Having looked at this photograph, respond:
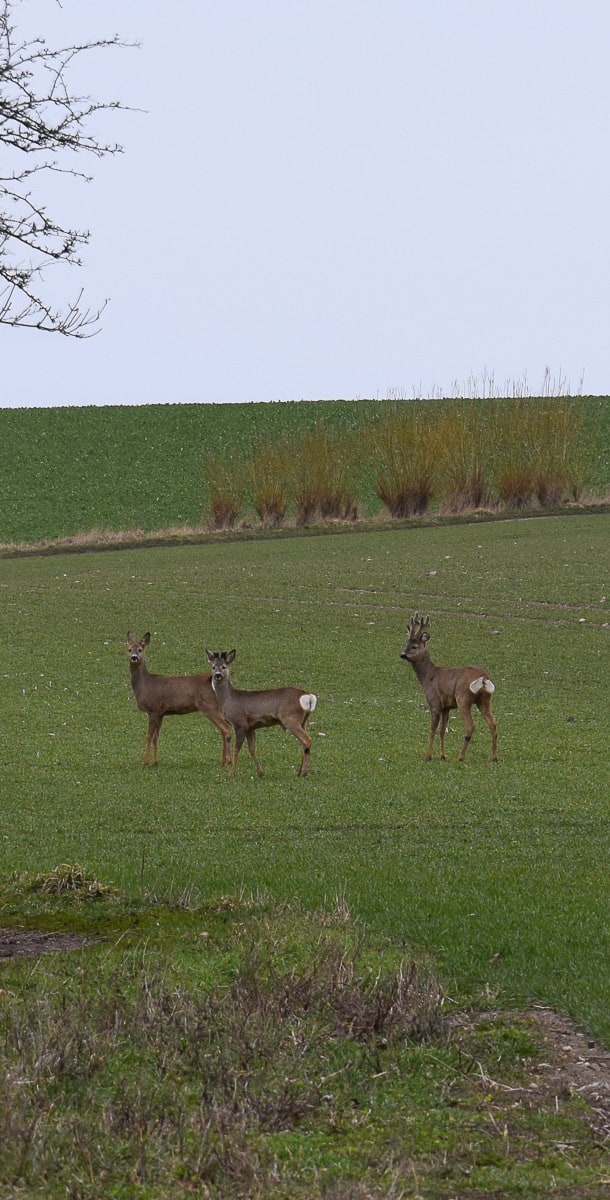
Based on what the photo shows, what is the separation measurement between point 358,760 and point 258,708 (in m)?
1.37

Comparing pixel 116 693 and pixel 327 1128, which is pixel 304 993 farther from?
pixel 116 693

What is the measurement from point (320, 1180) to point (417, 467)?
125 feet

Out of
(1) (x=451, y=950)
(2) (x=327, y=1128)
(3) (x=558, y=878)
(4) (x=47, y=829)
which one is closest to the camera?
(2) (x=327, y=1128)

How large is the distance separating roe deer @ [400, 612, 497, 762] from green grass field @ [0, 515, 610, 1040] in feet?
1.22

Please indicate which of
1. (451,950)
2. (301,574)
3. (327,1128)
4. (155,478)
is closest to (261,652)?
(301,574)

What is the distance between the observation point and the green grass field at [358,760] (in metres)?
8.85

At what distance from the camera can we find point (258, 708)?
13.9m

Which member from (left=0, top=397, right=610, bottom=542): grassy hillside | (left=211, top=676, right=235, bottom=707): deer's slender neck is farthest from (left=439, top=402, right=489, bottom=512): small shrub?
(left=211, top=676, right=235, bottom=707): deer's slender neck

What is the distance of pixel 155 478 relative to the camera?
60.7 metres

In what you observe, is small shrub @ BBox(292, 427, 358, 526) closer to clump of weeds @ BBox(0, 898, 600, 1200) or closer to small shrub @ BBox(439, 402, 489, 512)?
small shrub @ BBox(439, 402, 489, 512)

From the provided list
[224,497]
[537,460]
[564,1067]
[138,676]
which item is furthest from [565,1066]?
[537,460]

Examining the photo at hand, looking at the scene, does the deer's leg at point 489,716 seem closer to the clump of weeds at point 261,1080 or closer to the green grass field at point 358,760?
the green grass field at point 358,760

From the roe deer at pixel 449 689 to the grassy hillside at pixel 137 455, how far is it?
28.0 m

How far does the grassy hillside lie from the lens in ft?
171
